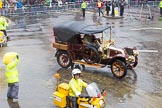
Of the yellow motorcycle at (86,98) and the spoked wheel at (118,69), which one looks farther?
the spoked wheel at (118,69)

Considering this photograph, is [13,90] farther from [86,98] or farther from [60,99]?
[86,98]

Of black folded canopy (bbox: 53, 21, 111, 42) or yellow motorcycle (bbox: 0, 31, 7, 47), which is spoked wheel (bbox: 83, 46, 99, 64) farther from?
yellow motorcycle (bbox: 0, 31, 7, 47)

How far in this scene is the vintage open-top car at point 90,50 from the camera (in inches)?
595

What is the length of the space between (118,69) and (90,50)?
1487 mm

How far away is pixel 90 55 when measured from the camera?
1584 centimetres

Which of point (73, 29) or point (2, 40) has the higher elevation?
point (73, 29)

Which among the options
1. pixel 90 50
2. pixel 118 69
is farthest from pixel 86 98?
pixel 90 50

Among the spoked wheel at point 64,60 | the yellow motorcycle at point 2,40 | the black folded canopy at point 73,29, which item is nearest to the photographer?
the black folded canopy at point 73,29

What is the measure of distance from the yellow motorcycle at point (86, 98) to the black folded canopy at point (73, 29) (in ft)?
15.7

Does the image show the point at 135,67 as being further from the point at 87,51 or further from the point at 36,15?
the point at 36,15

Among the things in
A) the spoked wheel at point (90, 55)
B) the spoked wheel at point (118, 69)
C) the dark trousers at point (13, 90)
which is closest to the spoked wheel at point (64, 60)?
the spoked wheel at point (90, 55)

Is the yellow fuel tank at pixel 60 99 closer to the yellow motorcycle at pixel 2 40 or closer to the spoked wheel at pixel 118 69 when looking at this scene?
the spoked wheel at pixel 118 69

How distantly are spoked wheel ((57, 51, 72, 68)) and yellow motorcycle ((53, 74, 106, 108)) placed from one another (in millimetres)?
4990

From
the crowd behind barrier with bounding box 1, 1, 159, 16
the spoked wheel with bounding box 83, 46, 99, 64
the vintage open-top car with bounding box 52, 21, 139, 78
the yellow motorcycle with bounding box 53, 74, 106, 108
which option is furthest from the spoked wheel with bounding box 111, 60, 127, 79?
the crowd behind barrier with bounding box 1, 1, 159, 16
